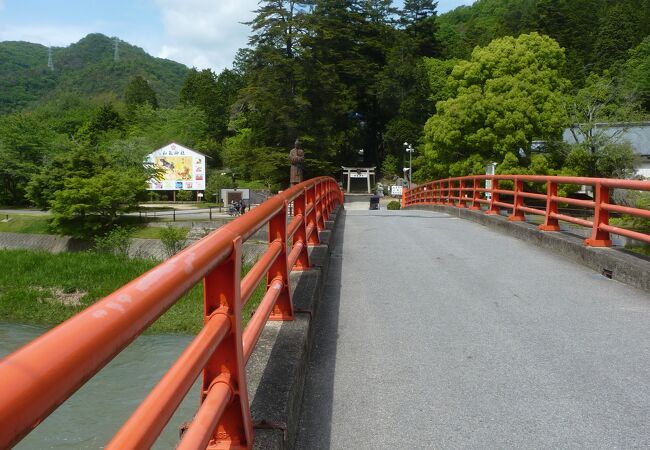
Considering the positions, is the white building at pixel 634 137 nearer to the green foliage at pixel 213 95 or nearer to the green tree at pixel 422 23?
the green tree at pixel 422 23

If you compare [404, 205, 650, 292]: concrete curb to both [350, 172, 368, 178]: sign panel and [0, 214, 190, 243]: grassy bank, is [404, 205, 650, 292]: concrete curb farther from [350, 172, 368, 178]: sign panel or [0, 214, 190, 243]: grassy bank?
[350, 172, 368, 178]: sign panel

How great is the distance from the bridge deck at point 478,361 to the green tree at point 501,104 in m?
30.5

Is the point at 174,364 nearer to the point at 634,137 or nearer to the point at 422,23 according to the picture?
the point at 634,137

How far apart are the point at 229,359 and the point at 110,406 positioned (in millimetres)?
9463

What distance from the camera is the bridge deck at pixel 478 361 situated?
3713 mm

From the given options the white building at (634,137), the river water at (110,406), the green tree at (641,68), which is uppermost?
the green tree at (641,68)

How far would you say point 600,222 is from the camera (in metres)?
8.84

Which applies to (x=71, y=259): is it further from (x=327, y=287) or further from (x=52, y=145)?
(x=52, y=145)

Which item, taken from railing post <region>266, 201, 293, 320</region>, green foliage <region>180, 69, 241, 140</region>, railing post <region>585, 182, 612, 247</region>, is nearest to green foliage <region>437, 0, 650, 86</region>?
green foliage <region>180, 69, 241, 140</region>

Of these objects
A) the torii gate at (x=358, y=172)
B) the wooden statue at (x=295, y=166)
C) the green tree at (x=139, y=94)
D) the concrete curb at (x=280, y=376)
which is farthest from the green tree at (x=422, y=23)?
the concrete curb at (x=280, y=376)

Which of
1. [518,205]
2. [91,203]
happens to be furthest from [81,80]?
[518,205]

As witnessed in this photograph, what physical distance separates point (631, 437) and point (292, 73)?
58475 mm

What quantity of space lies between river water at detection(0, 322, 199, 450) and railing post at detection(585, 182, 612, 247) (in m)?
6.01

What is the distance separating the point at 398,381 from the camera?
14.8ft
